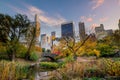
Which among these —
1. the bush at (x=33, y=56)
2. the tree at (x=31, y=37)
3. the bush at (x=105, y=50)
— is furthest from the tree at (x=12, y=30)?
the bush at (x=105, y=50)

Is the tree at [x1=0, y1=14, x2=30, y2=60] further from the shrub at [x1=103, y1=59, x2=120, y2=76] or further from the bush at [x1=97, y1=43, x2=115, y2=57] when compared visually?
the shrub at [x1=103, y1=59, x2=120, y2=76]

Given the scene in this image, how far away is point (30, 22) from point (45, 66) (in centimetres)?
1701

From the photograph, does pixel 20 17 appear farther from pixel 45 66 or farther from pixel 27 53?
pixel 45 66

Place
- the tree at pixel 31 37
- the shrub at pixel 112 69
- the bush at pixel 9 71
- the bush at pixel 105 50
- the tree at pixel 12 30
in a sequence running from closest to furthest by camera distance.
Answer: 1. the bush at pixel 9 71
2. the shrub at pixel 112 69
3. the tree at pixel 12 30
4. the tree at pixel 31 37
5. the bush at pixel 105 50

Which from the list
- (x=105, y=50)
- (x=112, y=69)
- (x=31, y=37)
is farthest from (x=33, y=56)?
(x=112, y=69)

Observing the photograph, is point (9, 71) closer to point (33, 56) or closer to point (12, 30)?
point (12, 30)

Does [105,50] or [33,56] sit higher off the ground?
[105,50]

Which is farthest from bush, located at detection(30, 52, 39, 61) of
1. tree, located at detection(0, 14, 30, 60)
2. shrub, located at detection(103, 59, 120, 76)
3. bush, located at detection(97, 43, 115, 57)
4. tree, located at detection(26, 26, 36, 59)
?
shrub, located at detection(103, 59, 120, 76)

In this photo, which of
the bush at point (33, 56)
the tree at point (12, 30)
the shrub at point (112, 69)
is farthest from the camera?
the bush at point (33, 56)

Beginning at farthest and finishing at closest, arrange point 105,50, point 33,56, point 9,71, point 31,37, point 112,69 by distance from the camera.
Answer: point 33,56
point 105,50
point 31,37
point 112,69
point 9,71

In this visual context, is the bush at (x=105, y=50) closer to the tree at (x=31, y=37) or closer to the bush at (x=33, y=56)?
the tree at (x=31, y=37)

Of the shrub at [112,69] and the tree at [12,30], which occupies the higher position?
the tree at [12,30]

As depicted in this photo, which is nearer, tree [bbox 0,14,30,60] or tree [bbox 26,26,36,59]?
tree [bbox 0,14,30,60]

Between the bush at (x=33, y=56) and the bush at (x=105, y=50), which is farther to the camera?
the bush at (x=33, y=56)
